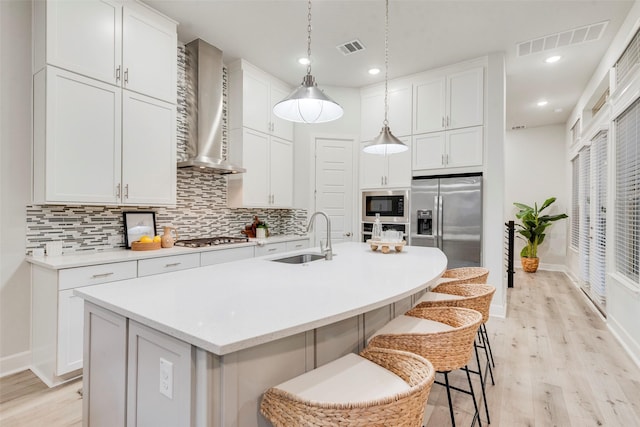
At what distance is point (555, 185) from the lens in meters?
6.73

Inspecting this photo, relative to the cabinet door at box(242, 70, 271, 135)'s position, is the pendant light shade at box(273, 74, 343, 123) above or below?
below

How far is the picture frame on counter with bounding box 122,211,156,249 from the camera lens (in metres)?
3.02

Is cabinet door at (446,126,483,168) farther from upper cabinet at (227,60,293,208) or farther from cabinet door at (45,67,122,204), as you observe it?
cabinet door at (45,67,122,204)

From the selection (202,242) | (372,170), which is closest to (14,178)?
(202,242)

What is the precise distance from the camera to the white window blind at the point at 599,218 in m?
3.97

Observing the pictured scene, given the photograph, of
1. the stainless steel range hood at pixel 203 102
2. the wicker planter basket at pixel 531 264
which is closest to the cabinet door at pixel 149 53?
the stainless steel range hood at pixel 203 102

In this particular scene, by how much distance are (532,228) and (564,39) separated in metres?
4.08

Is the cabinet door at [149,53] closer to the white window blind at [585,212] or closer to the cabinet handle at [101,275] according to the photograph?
the cabinet handle at [101,275]

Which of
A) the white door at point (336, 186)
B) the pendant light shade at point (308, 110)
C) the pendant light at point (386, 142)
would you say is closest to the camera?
the pendant light shade at point (308, 110)

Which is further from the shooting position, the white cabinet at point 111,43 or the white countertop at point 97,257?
the white cabinet at point 111,43

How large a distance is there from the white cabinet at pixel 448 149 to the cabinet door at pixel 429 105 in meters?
0.12

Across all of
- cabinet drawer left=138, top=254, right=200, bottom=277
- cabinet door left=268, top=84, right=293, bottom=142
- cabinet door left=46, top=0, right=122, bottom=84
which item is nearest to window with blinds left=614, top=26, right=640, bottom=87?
cabinet door left=268, top=84, right=293, bottom=142

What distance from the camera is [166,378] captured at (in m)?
1.06

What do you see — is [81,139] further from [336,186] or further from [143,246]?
[336,186]
